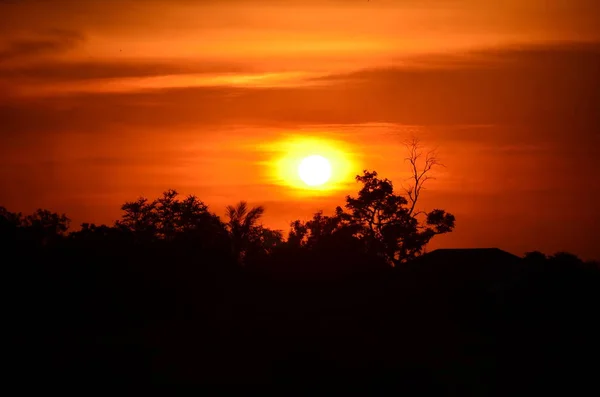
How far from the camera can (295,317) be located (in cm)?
5128

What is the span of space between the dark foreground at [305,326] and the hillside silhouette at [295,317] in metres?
0.09

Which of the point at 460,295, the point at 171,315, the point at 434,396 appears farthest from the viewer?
the point at 460,295

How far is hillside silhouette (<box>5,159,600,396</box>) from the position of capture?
42.7 m

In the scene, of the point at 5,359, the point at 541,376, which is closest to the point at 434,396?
the point at 541,376

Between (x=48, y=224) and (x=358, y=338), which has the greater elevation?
(x=48, y=224)

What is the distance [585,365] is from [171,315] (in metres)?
19.2

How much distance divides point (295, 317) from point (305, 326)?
150 cm

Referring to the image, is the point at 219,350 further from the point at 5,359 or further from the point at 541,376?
the point at 541,376

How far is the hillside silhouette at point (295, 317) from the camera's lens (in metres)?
42.7

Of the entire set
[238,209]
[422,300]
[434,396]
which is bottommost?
[434,396]

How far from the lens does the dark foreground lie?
42.5 meters

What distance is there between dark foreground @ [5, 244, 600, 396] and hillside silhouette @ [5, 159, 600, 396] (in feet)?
0.29

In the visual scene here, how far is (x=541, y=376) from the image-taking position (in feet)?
140

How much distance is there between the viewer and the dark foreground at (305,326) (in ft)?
140
